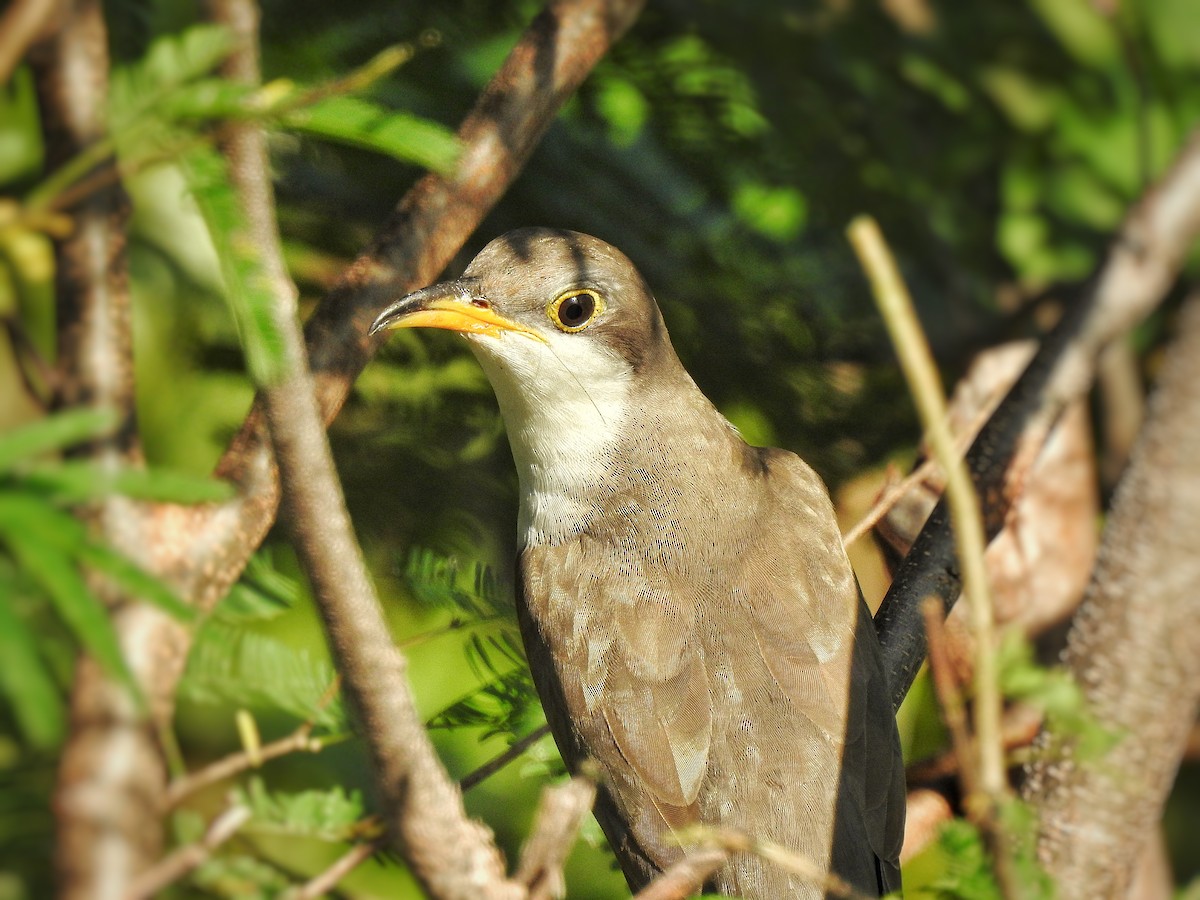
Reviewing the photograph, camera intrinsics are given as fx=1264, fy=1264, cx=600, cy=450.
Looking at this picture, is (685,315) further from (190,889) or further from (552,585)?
(190,889)

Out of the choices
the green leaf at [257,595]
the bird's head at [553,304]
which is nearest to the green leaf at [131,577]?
the green leaf at [257,595]

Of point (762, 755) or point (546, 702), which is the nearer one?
point (762, 755)

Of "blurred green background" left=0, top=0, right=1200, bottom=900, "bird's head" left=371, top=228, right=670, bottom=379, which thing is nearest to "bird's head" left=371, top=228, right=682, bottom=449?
"bird's head" left=371, top=228, right=670, bottom=379

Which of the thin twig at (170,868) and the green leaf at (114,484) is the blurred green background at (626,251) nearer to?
the thin twig at (170,868)

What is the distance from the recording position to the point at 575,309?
3.26m

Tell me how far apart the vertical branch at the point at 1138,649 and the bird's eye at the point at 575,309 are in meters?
1.37

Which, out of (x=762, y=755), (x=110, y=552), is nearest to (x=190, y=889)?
(x=762, y=755)

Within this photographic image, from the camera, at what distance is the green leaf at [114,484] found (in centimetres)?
141

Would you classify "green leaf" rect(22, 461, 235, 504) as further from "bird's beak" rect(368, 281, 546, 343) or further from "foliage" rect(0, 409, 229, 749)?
"bird's beak" rect(368, 281, 546, 343)

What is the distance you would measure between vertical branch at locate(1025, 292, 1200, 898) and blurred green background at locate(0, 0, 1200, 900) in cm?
118

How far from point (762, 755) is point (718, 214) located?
6.63ft

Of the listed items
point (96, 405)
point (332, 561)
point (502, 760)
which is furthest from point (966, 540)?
point (502, 760)

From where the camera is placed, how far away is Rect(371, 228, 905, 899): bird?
2.81 meters

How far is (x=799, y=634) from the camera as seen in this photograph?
9.75 feet
